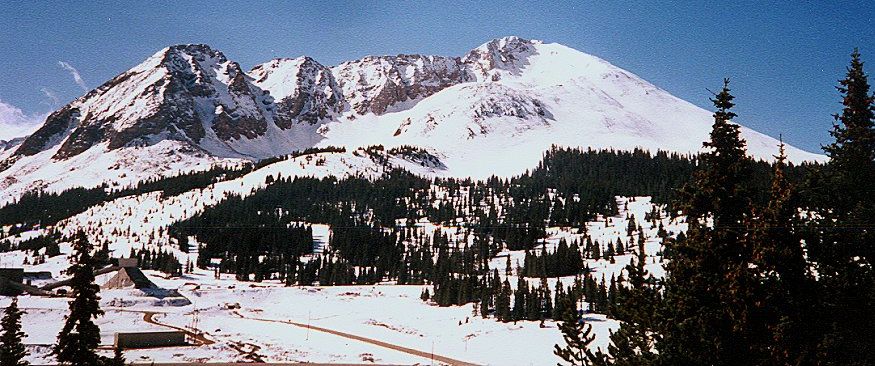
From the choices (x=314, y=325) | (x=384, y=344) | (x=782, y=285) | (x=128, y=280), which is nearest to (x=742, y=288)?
(x=782, y=285)

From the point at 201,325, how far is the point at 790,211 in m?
95.0

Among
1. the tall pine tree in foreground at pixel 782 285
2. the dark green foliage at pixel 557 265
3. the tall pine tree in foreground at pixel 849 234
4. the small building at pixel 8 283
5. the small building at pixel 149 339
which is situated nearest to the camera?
the tall pine tree in foreground at pixel 782 285

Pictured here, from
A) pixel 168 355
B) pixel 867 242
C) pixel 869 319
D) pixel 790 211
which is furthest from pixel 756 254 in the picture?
pixel 168 355

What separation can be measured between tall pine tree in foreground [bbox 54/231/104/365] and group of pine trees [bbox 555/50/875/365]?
25419 millimetres

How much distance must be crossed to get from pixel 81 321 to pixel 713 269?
28651mm

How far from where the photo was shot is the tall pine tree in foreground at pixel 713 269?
20.4 m

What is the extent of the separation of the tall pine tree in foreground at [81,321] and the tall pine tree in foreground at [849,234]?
30.9 metres

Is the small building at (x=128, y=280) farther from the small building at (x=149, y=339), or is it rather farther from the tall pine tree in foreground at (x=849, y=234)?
the tall pine tree in foreground at (x=849, y=234)

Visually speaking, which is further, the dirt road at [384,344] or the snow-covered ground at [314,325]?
the snow-covered ground at [314,325]

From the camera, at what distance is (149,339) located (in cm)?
7338

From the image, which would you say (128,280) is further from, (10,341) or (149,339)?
(10,341)

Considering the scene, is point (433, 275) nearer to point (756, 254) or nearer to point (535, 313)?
point (535, 313)

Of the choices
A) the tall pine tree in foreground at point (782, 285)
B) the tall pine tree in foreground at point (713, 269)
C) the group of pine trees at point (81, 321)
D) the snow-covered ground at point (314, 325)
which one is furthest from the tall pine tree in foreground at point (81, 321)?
the snow-covered ground at point (314, 325)

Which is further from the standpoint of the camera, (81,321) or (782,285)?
(81,321)
